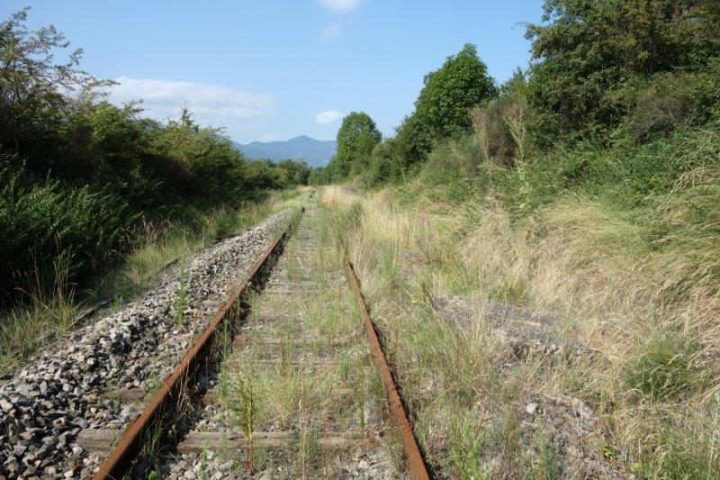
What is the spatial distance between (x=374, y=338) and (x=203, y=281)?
3843mm

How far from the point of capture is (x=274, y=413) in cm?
334

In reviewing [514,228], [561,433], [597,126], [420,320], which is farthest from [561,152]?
[561,433]

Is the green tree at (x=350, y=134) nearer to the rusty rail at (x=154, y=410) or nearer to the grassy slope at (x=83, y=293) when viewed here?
the grassy slope at (x=83, y=293)

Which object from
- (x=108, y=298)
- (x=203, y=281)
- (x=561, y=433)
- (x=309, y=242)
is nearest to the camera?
(x=561, y=433)

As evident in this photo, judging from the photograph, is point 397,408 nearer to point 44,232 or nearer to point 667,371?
point 667,371

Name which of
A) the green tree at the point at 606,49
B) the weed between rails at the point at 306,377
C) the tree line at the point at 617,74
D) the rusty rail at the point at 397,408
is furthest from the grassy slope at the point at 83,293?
the green tree at the point at 606,49

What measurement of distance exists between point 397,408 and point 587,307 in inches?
111

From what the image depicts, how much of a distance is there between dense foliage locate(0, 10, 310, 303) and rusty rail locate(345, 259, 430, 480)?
4.00 m

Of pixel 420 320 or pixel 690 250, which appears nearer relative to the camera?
pixel 690 250

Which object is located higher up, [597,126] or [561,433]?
[597,126]

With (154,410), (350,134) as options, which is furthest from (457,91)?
(350,134)

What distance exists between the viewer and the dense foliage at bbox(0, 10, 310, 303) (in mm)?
6715

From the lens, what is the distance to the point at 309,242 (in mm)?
12195

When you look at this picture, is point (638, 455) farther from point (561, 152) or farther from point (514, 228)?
point (561, 152)
